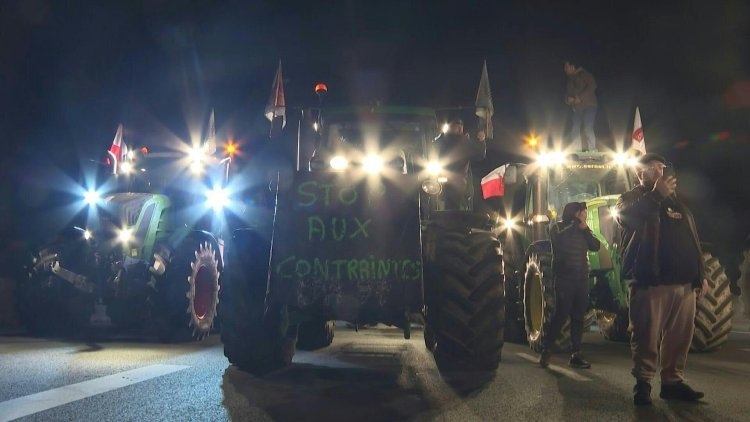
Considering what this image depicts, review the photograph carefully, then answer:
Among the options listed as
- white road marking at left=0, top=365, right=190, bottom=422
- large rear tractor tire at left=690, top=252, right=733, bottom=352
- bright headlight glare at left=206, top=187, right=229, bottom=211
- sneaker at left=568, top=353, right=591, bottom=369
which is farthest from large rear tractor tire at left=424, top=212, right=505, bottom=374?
bright headlight glare at left=206, top=187, right=229, bottom=211

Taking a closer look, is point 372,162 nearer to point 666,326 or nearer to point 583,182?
point 666,326

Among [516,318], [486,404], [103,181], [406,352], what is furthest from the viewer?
[103,181]

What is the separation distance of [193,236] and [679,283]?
7547 millimetres

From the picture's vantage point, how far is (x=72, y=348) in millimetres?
8367

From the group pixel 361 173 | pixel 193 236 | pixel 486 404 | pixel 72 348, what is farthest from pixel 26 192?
pixel 486 404

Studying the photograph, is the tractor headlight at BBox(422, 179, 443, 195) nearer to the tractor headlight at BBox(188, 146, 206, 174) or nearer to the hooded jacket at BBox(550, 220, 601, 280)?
the hooded jacket at BBox(550, 220, 601, 280)

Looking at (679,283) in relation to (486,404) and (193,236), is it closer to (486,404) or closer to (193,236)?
(486,404)

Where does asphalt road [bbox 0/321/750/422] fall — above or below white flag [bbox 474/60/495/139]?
below

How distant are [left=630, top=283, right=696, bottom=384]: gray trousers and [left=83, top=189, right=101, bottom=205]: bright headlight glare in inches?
358

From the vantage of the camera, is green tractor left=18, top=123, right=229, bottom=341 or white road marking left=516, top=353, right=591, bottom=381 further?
green tractor left=18, top=123, right=229, bottom=341

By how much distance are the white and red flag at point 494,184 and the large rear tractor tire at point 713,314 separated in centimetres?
332

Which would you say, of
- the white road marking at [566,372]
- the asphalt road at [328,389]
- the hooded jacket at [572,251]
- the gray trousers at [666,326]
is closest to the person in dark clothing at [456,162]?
the hooded jacket at [572,251]

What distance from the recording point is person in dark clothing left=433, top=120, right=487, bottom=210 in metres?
7.09

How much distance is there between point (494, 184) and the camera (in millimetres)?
10609
